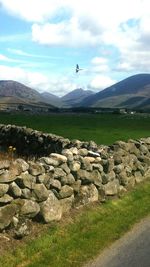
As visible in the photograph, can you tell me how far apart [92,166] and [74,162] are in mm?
1465

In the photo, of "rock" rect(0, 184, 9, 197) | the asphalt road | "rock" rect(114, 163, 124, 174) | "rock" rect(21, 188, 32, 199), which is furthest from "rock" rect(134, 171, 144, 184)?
"rock" rect(0, 184, 9, 197)

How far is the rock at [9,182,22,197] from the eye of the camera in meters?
13.4

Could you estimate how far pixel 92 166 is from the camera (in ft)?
59.7

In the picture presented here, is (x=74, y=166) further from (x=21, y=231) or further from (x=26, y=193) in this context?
(x=21, y=231)

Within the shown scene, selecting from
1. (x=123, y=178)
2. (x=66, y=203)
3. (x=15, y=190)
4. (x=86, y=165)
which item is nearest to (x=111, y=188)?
(x=123, y=178)

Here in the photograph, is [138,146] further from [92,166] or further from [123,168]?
[92,166]

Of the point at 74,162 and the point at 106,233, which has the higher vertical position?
the point at 74,162

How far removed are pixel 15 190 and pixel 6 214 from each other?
2.58 ft

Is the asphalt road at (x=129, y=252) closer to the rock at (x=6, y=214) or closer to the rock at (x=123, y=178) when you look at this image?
the rock at (x=6, y=214)

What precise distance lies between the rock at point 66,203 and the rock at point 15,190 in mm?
2358

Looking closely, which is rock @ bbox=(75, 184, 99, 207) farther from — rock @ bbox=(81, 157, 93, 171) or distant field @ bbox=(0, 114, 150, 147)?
distant field @ bbox=(0, 114, 150, 147)

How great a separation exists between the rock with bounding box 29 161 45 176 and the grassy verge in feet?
5.46

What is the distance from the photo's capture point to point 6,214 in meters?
12.9

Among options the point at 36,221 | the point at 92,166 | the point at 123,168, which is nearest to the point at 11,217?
the point at 36,221
